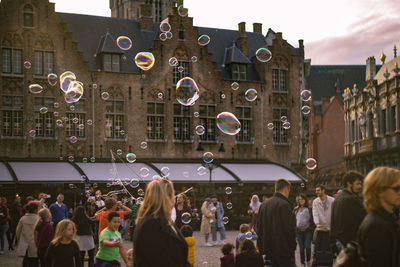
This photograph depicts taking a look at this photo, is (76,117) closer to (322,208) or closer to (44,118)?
(44,118)

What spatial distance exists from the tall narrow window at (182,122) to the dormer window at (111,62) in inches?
143

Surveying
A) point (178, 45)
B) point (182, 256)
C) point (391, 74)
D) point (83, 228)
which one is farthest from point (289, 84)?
point (182, 256)

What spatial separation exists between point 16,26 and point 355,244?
26016 mm

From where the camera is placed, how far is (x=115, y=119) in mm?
29078

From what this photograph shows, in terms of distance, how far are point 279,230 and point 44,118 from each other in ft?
73.3

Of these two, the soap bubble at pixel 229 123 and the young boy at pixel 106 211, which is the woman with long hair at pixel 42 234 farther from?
the soap bubble at pixel 229 123

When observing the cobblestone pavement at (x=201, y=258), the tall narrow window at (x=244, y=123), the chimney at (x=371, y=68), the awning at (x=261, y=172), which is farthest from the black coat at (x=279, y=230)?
the chimney at (x=371, y=68)

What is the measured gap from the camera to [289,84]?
109ft

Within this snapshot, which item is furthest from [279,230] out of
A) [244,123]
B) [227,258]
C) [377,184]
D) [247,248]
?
[244,123]

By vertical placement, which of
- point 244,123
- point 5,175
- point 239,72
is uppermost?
point 239,72

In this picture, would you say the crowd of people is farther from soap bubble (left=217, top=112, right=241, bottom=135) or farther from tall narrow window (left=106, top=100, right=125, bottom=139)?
tall narrow window (left=106, top=100, right=125, bottom=139)

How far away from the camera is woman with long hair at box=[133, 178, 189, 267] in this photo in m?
4.43

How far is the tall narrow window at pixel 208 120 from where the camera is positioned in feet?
102

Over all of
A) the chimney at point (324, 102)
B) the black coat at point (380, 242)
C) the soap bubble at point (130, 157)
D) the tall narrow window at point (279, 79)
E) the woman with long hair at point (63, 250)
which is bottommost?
the woman with long hair at point (63, 250)
